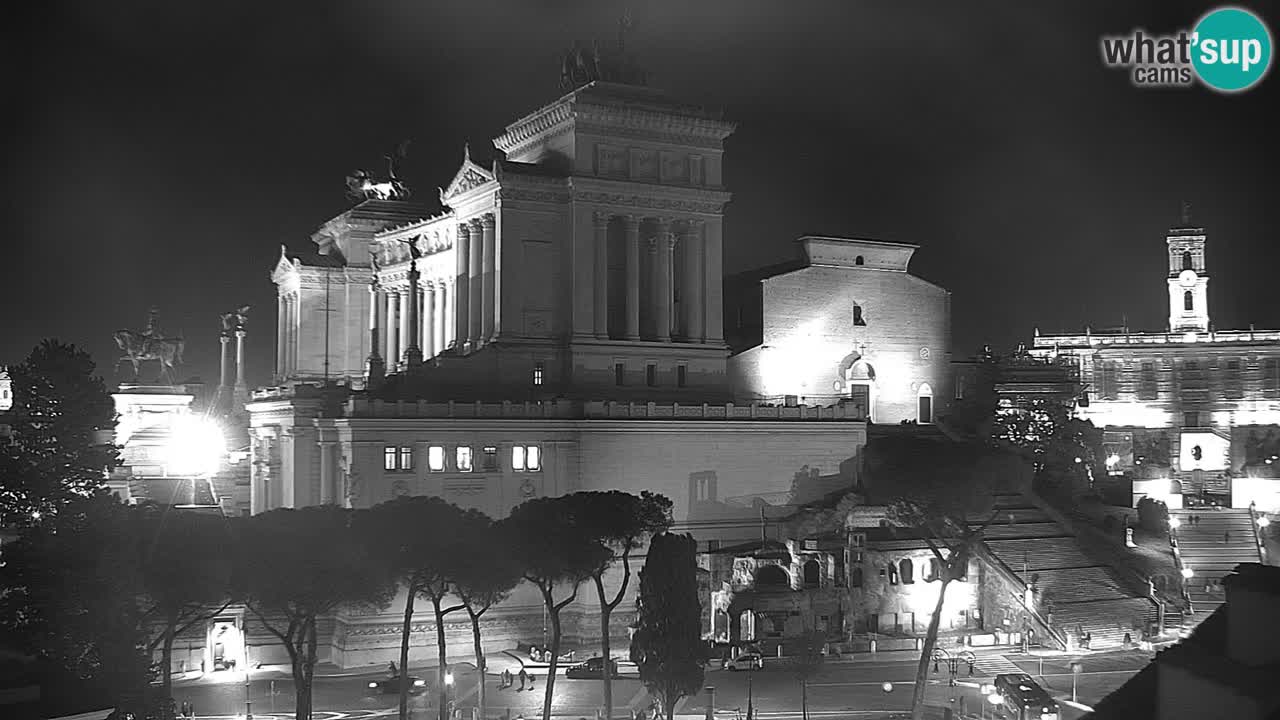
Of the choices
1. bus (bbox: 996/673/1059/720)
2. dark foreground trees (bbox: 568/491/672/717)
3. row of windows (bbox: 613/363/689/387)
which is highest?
row of windows (bbox: 613/363/689/387)

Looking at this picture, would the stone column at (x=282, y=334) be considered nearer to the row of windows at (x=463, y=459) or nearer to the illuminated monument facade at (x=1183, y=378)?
the row of windows at (x=463, y=459)

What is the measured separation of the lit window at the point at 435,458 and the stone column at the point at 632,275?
14699mm

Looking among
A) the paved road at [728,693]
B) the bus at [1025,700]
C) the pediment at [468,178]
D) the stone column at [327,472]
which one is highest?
the pediment at [468,178]

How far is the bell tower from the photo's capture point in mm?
115312

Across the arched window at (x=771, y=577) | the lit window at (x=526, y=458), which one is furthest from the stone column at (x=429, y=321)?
the arched window at (x=771, y=577)

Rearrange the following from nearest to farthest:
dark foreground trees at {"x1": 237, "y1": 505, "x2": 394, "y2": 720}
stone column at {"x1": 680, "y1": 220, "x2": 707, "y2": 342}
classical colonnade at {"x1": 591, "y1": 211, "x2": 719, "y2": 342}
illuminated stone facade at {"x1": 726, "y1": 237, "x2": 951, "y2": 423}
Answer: dark foreground trees at {"x1": 237, "y1": 505, "x2": 394, "y2": 720} < classical colonnade at {"x1": 591, "y1": 211, "x2": 719, "y2": 342} < stone column at {"x1": 680, "y1": 220, "x2": 707, "y2": 342} < illuminated stone facade at {"x1": 726, "y1": 237, "x2": 951, "y2": 423}

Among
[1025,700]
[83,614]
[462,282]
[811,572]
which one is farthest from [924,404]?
[83,614]

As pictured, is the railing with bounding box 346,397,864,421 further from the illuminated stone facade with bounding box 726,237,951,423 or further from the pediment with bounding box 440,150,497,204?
the pediment with bounding box 440,150,497,204

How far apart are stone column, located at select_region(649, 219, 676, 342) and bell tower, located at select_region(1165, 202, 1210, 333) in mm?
64112

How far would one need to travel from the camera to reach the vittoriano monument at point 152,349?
7850 centimetres

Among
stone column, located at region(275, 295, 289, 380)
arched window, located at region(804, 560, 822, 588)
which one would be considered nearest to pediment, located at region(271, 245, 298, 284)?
stone column, located at region(275, 295, 289, 380)

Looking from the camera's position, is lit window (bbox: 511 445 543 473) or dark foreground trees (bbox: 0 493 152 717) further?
lit window (bbox: 511 445 543 473)

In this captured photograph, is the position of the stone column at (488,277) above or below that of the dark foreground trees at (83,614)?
above

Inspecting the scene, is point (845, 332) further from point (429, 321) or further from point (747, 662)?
point (747, 662)
